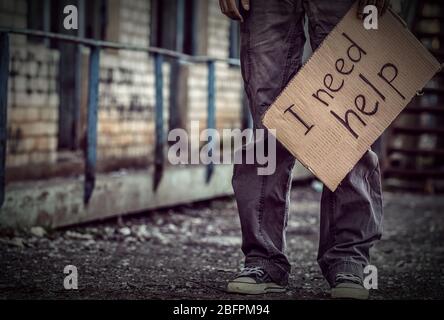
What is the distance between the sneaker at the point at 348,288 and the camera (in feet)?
10.7

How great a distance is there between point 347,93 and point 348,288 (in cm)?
A: 78

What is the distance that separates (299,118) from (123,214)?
9.62ft

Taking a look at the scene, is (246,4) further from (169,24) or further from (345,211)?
(169,24)

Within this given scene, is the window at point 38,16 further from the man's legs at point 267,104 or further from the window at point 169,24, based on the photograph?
the man's legs at point 267,104

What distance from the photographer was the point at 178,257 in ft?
15.1

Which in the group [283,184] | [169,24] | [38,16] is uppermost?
[169,24]

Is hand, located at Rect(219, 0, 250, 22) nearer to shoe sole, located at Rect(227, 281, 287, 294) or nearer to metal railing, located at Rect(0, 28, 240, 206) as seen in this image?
shoe sole, located at Rect(227, 281, 287, 294)

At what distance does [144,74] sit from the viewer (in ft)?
27.2

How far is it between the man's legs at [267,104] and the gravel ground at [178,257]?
22 cm

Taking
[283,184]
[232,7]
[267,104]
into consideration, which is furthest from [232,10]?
[283,184]

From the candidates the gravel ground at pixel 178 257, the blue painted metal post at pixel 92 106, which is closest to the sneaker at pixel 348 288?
the gravel ground at pixel 178 257

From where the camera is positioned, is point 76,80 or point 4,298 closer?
point 4,298

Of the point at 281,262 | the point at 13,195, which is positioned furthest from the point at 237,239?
the point at 281,262
